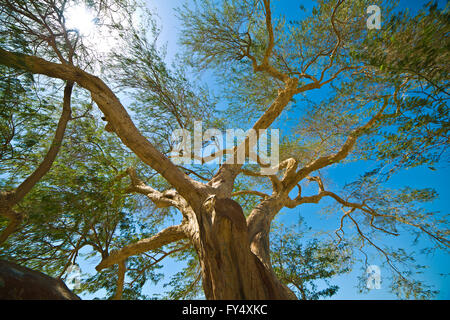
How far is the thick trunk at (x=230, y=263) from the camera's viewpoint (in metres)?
1.70

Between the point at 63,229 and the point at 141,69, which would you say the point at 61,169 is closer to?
the point at 63,229

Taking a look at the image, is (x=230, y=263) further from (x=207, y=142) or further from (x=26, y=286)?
(x=207, y=142)

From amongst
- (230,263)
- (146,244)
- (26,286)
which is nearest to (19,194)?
(26,286)

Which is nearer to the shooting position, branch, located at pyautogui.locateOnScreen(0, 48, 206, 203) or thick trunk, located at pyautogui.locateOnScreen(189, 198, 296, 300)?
thick trunk, located at pyautogui.locateOnScreen(189, 198, 296, 300)

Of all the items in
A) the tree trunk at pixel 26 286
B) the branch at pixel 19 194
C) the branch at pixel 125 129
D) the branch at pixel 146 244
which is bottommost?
the tree trunk at pixel 26 286

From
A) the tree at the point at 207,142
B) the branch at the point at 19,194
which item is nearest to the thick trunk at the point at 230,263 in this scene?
the tree at the point at 207,142

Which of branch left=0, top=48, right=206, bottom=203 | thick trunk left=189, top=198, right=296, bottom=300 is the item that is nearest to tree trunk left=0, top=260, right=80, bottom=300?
thick trunk left=189, top=198, right=296, bottom=300

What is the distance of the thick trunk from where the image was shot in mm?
1703

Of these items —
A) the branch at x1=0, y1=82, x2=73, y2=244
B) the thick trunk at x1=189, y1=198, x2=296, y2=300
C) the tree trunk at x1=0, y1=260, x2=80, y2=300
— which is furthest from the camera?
the branch at x1=0, y1=82, x2=73, y2=244

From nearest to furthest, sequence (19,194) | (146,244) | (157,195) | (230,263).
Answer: (230,263) < (19,194) < (146,244) < (157,195)

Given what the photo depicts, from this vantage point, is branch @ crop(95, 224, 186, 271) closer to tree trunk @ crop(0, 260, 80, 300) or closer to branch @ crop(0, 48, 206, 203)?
branch @ crop(0, 48, 206, 203)

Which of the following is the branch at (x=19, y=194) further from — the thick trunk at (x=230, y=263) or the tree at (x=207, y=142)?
the thick trunk at (x=230, y=263)

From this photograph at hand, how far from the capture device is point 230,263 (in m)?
1.77

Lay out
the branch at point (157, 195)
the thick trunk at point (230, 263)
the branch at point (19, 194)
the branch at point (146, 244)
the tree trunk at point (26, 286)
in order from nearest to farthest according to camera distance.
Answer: the tree trunk at point (26, 286) < the thick trunk at point (230, 263) < the branch at point (19, 194) < the branch at point (146, 244) < the branch at point (157, 195)
